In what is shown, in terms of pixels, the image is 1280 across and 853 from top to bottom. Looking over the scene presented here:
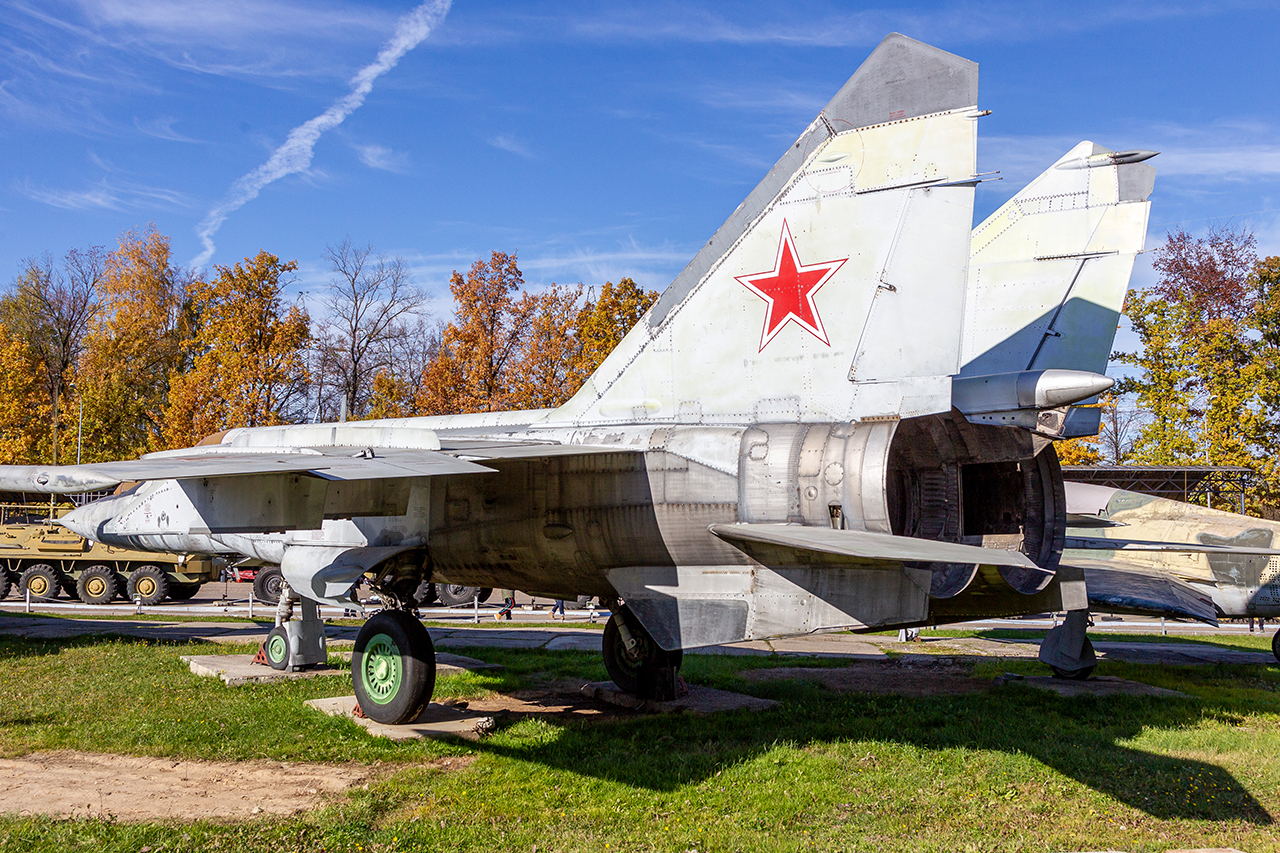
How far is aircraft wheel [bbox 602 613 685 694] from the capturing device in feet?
30.9

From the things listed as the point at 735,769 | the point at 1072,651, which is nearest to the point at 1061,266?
the point at 1072,651

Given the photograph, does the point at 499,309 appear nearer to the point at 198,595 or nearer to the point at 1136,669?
the point at 198,595

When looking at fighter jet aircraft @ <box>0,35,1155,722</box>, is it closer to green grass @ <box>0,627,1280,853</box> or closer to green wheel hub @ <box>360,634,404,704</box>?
green wheel hub @ <box>360,634,404,704</box>

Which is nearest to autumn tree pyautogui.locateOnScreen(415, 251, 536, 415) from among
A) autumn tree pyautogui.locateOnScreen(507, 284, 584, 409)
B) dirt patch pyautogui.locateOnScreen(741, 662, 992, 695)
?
autumn tree pyautogui.locateOnScreen(507, 284, 584, 409)

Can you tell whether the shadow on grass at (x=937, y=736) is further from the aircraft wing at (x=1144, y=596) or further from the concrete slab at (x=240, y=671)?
the concrete slab at (x=240, y=671)

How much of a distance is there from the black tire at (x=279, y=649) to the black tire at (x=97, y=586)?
1375cm

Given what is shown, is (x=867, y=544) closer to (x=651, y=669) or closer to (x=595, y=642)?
(x=651, y=669)

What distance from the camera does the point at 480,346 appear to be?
2677cm

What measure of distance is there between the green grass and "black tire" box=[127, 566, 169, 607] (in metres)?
11.6

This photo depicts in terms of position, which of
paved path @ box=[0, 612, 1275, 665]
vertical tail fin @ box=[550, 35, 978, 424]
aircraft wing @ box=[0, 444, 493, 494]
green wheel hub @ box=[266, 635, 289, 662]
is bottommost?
paved path @ box=[0, 612, 1275, 665]

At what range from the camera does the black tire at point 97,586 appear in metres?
21.7

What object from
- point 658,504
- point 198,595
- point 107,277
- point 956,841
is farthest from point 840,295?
point 107,277

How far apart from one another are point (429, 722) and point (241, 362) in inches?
819

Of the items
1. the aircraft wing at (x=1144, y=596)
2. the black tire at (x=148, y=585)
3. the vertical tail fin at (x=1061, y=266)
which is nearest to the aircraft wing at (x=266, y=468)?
the vertical tail fin at (x=1061, y=266)
